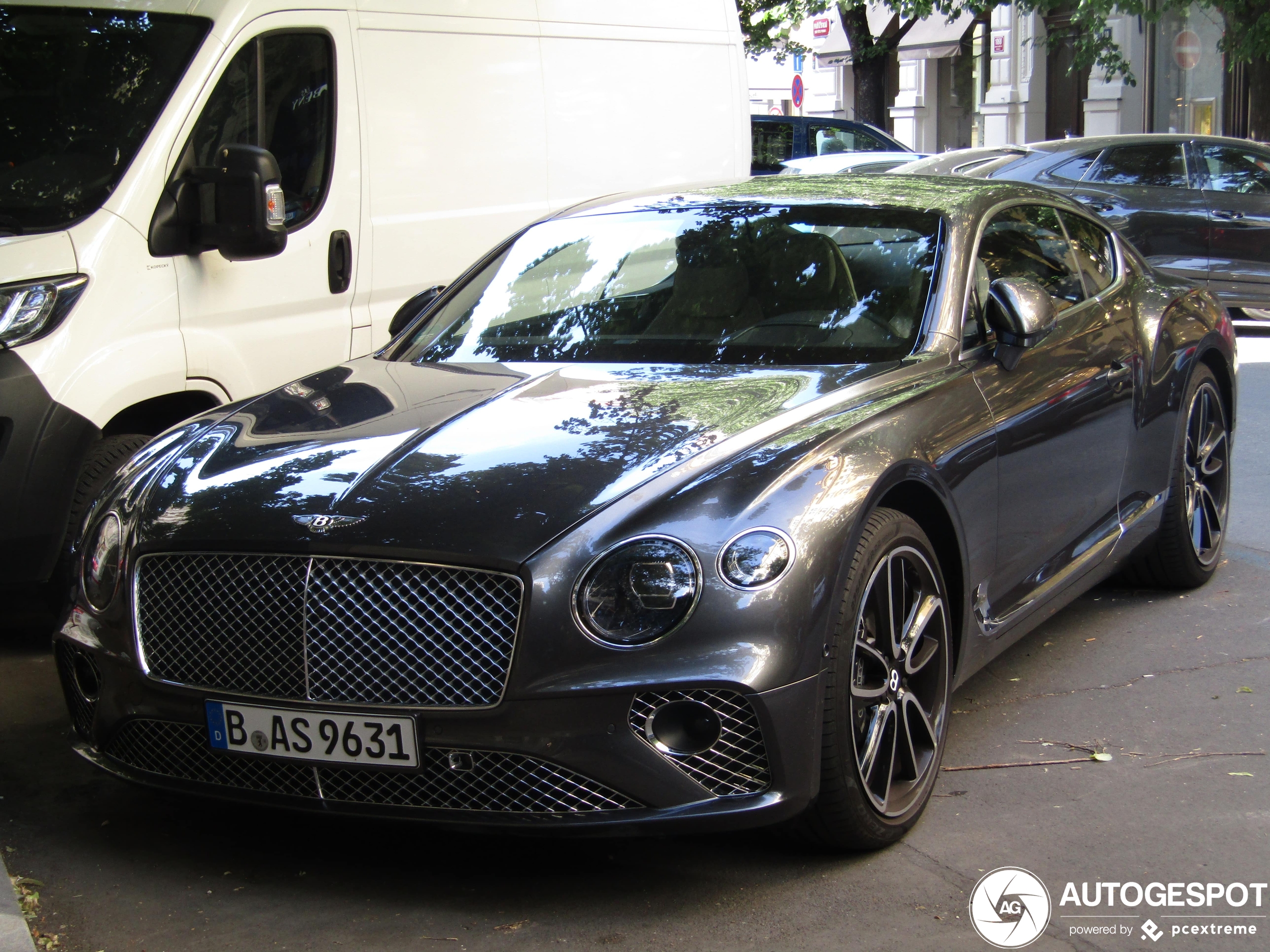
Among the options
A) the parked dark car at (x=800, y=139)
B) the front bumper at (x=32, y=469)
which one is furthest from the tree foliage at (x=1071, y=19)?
the front bumper at (x=32, y=469)

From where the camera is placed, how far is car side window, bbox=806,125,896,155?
1908cm

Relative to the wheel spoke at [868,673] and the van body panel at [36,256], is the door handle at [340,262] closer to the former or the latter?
the van body panel at [36,256]

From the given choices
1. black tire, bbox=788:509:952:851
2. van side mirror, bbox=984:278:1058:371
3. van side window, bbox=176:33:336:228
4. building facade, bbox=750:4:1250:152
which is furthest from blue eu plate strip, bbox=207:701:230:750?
building facade, bbox=750:4:1250:152

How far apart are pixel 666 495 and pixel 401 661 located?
0.64 m

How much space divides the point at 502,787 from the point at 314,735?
0.41 m

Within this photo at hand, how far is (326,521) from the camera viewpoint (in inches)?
133

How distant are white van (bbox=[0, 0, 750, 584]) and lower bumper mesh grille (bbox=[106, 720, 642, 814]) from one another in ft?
5.84

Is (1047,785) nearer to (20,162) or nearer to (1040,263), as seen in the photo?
(1040,263)

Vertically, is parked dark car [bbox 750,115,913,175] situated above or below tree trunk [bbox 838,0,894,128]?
below

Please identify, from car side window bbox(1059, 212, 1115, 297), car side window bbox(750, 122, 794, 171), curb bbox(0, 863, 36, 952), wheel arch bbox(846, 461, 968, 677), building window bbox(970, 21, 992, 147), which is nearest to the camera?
curb bbox(0, 863, 36, 952)

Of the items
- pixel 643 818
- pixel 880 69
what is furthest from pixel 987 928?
pixel 880 69

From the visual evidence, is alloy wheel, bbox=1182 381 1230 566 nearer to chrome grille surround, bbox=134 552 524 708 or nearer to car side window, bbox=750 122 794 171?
chrome grille surround, bbox=134 552 524 708

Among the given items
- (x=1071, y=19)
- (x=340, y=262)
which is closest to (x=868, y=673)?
(x=340, y=262)

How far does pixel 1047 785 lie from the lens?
158 inches
